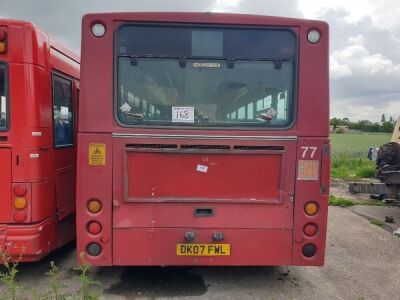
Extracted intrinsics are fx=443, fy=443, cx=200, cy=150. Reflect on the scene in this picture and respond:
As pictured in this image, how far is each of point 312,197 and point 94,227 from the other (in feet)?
7.70

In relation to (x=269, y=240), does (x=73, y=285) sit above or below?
below

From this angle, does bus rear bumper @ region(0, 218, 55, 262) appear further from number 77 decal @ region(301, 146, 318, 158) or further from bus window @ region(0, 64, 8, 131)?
number 77 decal @ region(301, 146, 318, 158)

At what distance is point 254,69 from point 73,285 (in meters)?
3.22

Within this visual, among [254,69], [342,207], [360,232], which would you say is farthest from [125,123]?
[342,207]

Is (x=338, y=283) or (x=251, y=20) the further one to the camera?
(x=338, y=283)

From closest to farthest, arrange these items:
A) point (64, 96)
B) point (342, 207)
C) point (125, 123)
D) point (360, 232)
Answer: point (125, 123) < point (64, 96) < point (360, 232) < point (342, 207)

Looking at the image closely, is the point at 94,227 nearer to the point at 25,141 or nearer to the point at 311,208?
the point at 25,141

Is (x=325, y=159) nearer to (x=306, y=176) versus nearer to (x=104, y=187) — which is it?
(x=306, y=176)

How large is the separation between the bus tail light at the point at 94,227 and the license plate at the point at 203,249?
2.80ft

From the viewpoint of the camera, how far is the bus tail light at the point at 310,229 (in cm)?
480

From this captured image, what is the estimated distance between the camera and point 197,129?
464 centimetres

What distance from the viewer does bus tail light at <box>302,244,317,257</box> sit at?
4.83 m

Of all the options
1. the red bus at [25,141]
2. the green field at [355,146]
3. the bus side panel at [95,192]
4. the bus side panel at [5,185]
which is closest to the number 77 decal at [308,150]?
the bus side panel at [95,192]

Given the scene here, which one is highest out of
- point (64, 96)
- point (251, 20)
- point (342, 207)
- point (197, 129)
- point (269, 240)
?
point (251, 20)
